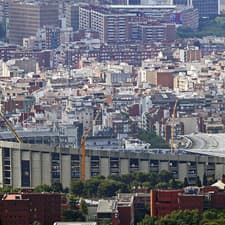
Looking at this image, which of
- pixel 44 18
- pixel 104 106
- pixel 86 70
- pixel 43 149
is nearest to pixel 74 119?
pixel 104 106

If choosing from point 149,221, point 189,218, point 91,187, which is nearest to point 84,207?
point 149,221

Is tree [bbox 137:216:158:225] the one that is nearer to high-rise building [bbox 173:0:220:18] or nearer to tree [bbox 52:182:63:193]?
tree [bbox 52:182:63:193]

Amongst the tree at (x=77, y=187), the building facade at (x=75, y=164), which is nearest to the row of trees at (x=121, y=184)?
the tree at (x=77, y=187)

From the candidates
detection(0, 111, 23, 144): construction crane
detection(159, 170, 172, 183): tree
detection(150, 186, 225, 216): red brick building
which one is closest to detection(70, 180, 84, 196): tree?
detection(159, 170, 172, 183): tree

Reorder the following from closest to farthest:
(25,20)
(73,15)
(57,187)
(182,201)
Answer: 1. (182,201)
2. (57,187)
3. (25,20)
4. (73,15)

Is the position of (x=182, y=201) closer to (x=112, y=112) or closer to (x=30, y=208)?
(x=30, y=208)

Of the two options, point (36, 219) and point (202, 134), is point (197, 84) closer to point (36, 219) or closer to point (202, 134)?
point (202, 134)
